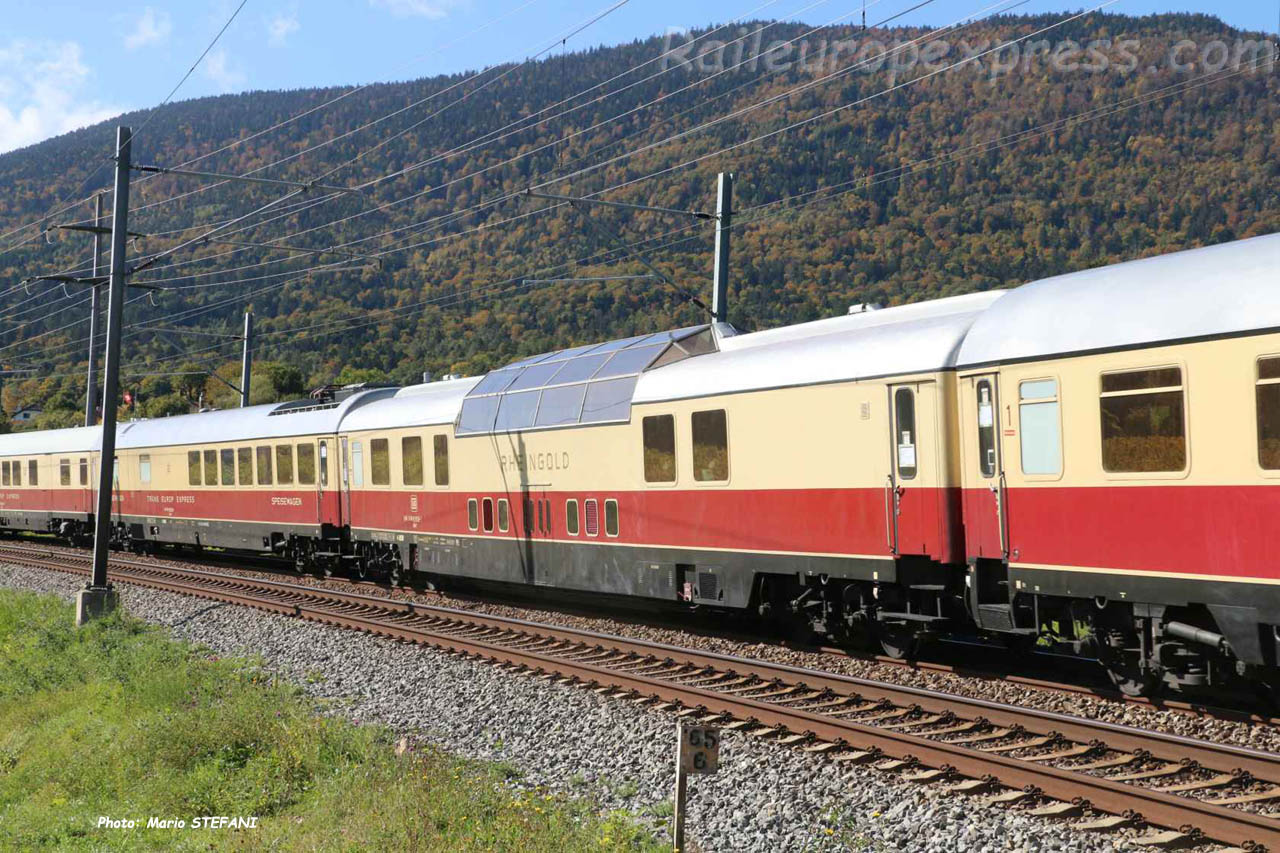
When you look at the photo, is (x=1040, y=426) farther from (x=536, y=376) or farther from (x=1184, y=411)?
(x=536, y=376)

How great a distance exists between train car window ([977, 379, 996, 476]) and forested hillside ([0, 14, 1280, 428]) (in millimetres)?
33165

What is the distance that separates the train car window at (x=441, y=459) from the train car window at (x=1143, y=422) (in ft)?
40.3

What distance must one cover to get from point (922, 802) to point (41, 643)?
44.9 feet

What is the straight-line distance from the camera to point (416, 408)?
20.8 metres

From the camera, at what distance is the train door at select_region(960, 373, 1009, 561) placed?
1032 centimetres

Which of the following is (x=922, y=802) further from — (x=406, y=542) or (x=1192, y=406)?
(x=406, y=542)

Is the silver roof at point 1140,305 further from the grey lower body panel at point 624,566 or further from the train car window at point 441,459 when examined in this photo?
the train car window at point 441,459

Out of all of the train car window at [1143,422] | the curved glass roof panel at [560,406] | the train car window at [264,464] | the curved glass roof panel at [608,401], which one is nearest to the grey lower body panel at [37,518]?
the train car window at [264,464]

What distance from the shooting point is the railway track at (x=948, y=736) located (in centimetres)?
705

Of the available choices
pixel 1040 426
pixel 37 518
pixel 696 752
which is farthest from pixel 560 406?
pixel 37 518

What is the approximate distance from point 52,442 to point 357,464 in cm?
1888

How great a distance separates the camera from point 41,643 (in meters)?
16.6

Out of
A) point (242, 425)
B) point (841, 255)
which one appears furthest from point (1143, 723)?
point (841, 255)

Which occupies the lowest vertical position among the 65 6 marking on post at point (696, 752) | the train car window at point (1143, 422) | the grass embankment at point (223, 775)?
the grass embankment at point (223, 775)
